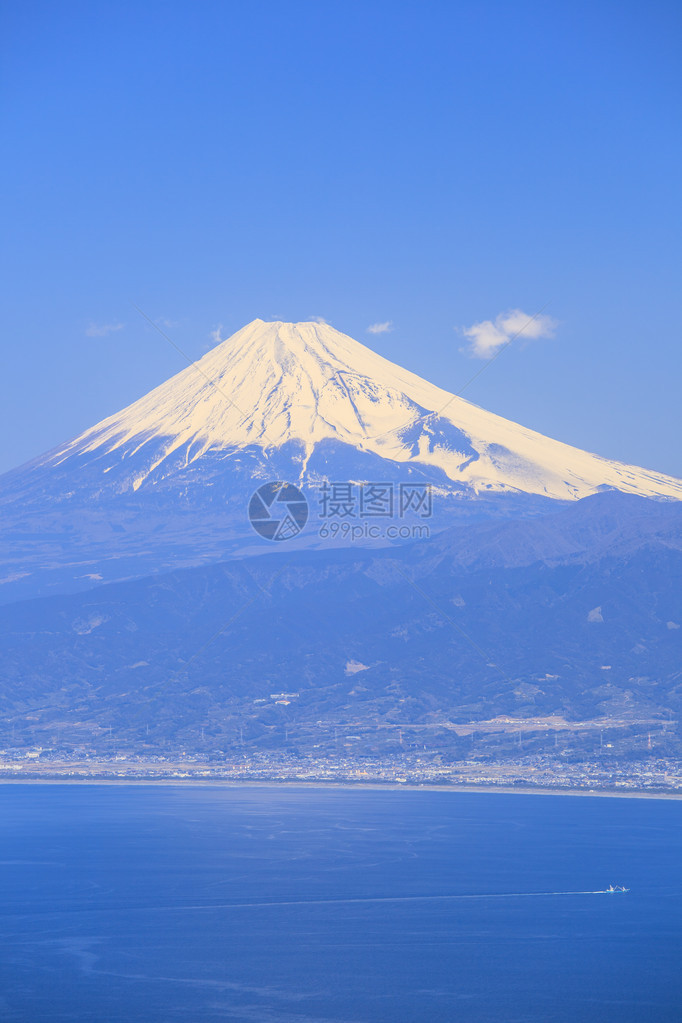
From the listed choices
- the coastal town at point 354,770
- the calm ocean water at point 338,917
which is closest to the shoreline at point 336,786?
the coastal town at point 354,770

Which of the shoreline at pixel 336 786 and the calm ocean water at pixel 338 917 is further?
the shoreline at pixel 336 786

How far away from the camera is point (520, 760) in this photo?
132125 mm

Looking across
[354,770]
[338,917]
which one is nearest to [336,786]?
[354,770]

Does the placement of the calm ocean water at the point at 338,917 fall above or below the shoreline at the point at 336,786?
below

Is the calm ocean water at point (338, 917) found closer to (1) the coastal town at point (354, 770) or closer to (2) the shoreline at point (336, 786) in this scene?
(2) the shoreline at point (336, 786)

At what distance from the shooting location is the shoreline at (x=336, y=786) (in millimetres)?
111588

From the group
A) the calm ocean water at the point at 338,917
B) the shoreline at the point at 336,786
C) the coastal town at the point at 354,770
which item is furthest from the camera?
the coastal town at the point at 354,770

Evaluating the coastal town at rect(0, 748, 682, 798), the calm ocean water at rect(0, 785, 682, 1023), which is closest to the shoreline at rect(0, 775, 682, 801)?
the coastal town at rect(0, 748, 682, 798)

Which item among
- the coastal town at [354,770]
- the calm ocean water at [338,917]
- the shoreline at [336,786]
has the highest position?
the coastal town at [354,770]

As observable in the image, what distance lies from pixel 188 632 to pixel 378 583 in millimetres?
29635

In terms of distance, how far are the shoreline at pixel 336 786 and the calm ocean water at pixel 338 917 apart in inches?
600

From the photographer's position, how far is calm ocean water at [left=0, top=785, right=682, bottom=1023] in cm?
4556

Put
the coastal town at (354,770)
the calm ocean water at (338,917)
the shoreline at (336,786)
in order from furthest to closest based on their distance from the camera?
the coastal town at (354,770) → the shoreline at (336,786) → the calm ocean water at (338,917)

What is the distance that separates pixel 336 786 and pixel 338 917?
61.9m
